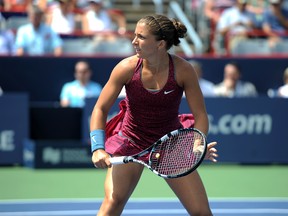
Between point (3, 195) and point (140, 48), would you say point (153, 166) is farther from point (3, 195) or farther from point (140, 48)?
point (3, 195)

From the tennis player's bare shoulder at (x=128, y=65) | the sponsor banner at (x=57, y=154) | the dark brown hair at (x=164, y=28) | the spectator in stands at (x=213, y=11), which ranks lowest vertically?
the sponsor banner at (x=57, y=154)

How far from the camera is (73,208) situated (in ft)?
25.7

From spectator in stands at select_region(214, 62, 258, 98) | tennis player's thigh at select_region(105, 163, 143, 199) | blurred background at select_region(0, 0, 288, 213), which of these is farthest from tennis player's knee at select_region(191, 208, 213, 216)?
spectator in stands at select_region(214, 62, 258, 98)

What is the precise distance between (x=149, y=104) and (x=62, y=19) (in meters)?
7.49

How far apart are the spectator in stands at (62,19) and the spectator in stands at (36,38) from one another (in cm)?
90

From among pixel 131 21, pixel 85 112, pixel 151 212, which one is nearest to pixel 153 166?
pixel 151 212

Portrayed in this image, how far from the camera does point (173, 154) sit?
5035 mm

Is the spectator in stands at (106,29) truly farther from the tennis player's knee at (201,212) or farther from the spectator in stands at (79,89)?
the tennis player's knee at (201,212)

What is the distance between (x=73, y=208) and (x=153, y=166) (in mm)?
2933

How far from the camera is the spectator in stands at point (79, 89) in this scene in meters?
10.6

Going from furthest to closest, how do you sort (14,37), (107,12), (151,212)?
1. (107,12)
2. (14,37)
3. (151,212)

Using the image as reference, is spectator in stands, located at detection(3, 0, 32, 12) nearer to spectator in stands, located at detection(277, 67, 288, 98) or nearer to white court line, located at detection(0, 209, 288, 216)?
spectator in stands, located at detection(277, 67, 288, 98)

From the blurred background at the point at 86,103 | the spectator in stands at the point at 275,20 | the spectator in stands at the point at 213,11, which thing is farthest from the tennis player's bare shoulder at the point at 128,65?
the spectator in stands at the point at 213,11

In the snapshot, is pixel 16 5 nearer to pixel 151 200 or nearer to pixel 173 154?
pixel 151 200
